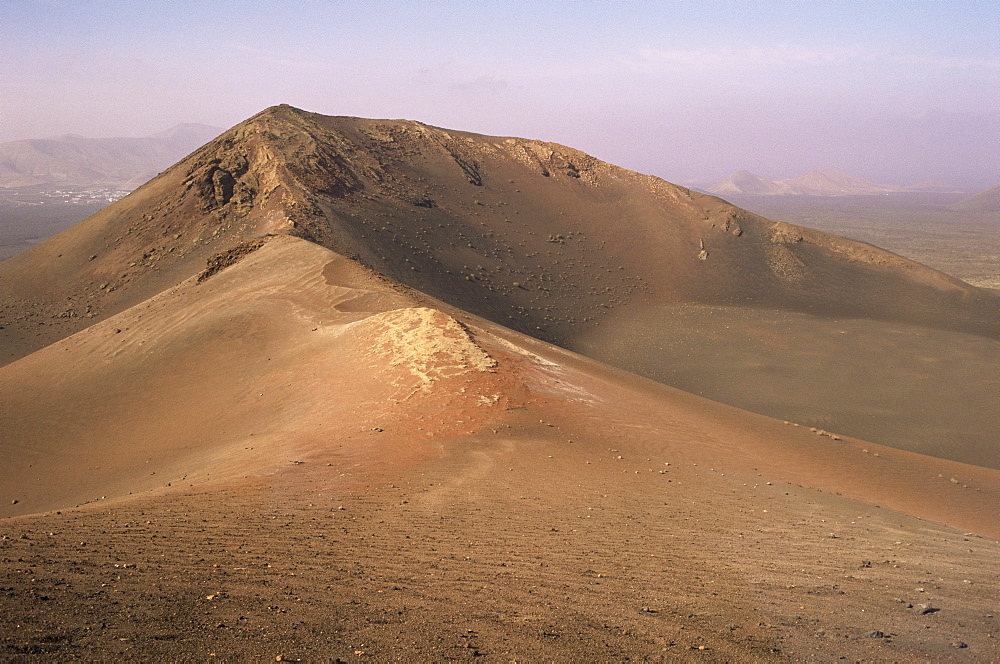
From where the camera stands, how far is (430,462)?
10016 mm

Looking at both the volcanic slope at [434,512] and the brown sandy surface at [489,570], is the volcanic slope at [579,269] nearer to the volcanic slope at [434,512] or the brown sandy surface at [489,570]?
the volcanic slope at [434,512]

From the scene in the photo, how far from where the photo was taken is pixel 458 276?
32.7 meters

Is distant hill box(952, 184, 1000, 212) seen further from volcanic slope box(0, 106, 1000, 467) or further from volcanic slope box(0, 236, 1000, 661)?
volcanic slope box(0, 236, 1000, 661)

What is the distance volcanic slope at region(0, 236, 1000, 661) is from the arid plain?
0.05 meters

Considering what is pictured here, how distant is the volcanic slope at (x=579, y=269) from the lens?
27.1 meters

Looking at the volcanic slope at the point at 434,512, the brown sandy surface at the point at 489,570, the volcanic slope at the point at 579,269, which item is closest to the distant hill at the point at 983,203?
the volcanic slope at the point at 579,269

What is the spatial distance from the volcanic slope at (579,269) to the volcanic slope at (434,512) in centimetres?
1061

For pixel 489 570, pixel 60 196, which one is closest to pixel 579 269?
pixel 489 570

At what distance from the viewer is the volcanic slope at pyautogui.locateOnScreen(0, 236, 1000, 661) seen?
491 centimetres

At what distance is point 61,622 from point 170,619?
0.70 m

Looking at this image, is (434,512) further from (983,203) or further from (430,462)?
(983,203)

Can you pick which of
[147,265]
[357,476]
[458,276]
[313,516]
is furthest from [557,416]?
[147,265]

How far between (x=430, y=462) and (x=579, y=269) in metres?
30.9

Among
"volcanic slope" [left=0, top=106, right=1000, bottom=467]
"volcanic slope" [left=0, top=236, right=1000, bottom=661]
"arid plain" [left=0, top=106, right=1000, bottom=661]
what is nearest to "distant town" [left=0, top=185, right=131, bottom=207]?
"volcanic slope" [left=0, top=106, right=1000, bottom=467]
